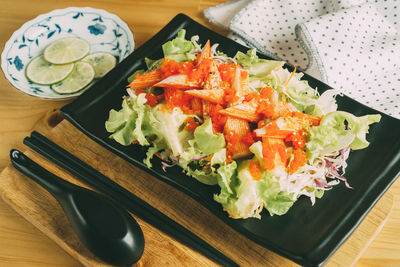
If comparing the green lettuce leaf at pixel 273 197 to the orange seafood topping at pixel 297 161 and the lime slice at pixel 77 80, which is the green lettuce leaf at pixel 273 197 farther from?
the lime slice at pixel 77 80

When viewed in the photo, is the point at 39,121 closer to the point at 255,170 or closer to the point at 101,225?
the point at 101,225

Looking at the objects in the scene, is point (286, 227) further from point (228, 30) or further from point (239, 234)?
point (228, 30)

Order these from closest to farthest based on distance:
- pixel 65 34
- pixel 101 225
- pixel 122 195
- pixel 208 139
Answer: pixel 101 225
pixel 208 139
pixel 122 195
pixel 65 34

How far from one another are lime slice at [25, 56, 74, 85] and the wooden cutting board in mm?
Result: 445

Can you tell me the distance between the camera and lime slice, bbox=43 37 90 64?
2309 millimetres

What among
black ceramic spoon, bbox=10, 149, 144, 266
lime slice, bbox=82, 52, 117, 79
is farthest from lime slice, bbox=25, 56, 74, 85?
black ceramic spoon, bbox=10, 149, 144, 266

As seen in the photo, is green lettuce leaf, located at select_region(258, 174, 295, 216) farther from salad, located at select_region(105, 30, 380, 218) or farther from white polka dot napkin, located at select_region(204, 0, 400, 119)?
white polka dot napkin, located at select_region(204, 0, 400, 119)

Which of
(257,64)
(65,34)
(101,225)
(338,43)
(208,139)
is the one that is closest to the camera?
(101,225)

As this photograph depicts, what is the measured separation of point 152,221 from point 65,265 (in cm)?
51

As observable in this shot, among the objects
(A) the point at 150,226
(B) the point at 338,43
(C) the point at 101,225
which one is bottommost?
(A) the point at 150,226

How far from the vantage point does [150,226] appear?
1.70m

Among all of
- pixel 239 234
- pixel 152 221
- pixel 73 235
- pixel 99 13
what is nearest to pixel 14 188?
pixel 73 235

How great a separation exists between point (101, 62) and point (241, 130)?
3.89ft


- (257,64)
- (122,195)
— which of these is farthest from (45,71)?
(257,64)
